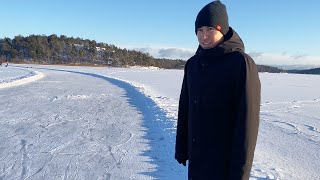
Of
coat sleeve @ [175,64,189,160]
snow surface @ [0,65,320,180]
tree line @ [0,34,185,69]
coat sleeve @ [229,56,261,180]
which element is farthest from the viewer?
tree line @ [0,34,185,69]

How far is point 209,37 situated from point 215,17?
116 millimetres

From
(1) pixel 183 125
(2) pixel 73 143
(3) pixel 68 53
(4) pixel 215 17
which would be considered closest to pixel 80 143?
(2) pixel 73 143

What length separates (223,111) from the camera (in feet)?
6.39

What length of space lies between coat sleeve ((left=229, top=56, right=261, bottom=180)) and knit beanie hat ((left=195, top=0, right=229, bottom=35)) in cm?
26

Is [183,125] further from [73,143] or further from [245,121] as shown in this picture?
Result: [73,143]

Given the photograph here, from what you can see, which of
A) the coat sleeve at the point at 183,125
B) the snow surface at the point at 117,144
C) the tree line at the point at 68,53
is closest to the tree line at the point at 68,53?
the tree line at the point at 68,53

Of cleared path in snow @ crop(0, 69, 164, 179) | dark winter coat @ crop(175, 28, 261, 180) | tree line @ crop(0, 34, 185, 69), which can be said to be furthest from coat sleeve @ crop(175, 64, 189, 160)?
tree line @ crop(0, 34, 185, 69)

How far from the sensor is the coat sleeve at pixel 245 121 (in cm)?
182

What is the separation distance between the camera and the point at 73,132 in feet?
21.5

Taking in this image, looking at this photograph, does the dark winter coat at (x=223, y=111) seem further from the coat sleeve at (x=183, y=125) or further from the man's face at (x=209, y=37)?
the coat sleeve at (x=183, y=125)

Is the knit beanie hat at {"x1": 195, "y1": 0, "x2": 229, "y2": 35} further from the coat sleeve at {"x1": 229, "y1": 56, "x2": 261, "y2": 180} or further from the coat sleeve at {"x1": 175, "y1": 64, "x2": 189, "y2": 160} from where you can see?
the coat sleeve at {"x1": 175, "y1": 64, "x2": 189, "y2": 160}

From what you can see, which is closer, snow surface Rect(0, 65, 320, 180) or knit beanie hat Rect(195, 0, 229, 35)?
knit beanie hat Rect(195, 0, 229, 35)

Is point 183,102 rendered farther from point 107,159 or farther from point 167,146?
point 167,146

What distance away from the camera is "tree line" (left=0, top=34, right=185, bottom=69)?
98.9 meters
